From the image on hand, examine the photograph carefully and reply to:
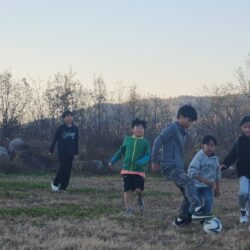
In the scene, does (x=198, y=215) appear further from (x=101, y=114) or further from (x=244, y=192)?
(x=101, y=114)

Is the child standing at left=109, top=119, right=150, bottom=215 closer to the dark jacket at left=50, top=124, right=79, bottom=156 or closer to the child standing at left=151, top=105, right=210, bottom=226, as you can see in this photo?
the child standing at left=151, top=105, right=210, bottom=226

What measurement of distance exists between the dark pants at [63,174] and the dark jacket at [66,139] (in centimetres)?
15

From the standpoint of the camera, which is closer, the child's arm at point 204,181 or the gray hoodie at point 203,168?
the child's arm at point 204,181

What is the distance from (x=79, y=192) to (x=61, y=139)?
1357 millimetres

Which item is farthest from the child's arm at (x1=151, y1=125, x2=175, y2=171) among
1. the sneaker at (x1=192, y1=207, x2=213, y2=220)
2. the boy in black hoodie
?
the boy in black hoodie

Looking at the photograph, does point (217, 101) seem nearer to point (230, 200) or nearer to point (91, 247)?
point (230, 200)

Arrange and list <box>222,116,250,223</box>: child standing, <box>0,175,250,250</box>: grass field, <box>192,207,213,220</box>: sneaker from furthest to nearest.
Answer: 1. <box>222,116,250,223</box>: child standing
2. <box>192,207,213,220</box>: sneaker
3. <box>0,175,250,250</box>: grass field

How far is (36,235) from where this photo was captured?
687 centimetres

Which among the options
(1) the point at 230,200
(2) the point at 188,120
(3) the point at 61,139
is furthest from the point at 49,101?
(2) the point at 188,120

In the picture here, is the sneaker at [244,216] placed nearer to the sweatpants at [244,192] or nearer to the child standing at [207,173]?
the sweatpants at [244,192]

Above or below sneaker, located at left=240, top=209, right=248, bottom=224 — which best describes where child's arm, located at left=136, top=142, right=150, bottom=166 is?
above

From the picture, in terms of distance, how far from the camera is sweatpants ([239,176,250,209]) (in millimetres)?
8703

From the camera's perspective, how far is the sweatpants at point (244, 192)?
28.6ft

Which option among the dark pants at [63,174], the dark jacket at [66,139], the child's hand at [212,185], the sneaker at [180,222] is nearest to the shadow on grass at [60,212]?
the sneaker at [180,222]
